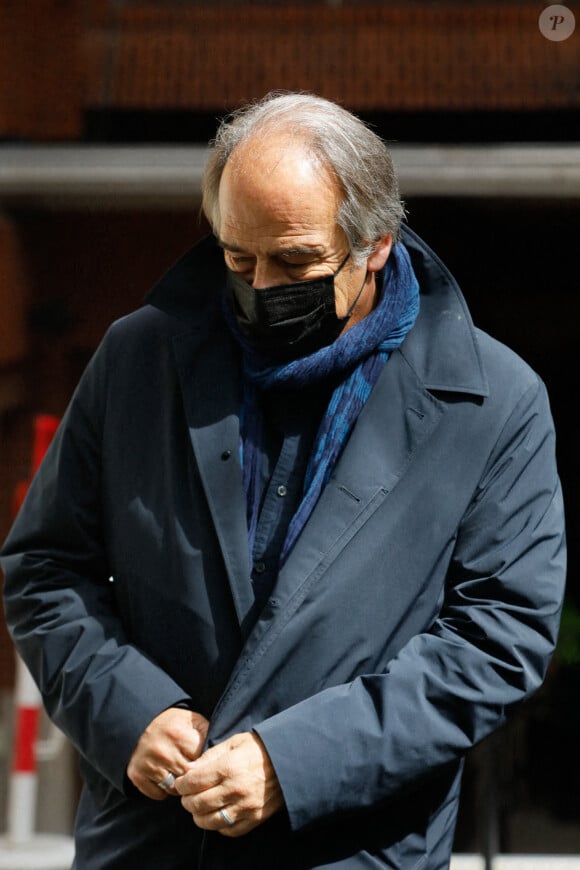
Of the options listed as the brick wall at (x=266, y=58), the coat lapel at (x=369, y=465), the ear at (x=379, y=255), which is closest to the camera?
the coat lapel at (x=369, y=465)

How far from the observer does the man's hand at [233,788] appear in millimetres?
1771

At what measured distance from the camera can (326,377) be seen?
1.99m

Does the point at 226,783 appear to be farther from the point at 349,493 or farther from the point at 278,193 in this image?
the point at 278,193

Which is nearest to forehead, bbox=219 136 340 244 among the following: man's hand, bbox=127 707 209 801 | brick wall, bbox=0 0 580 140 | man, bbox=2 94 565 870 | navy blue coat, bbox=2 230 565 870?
man, bbox=2 94 565 870

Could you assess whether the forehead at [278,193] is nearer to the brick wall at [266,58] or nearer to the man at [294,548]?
the man at [294,548]

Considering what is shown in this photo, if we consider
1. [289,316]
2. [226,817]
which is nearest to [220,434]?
[289,316]

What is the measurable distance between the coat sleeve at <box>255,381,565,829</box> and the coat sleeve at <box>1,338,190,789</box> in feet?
0.86

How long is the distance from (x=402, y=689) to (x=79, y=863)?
0.67 meters

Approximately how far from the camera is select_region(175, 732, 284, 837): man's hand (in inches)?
69.7

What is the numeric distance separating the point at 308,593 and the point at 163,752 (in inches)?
12.7

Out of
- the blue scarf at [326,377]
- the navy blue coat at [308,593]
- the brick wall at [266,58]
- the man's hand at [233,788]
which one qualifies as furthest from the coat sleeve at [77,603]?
the brick wall at [266,58]

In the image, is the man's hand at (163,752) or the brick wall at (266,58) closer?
the man's hand at (163,752)

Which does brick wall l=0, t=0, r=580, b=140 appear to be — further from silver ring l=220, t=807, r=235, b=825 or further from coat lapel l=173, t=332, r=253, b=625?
silver ring l=220, t=807, r=235, b=825

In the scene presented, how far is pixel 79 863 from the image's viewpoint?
2.09m
